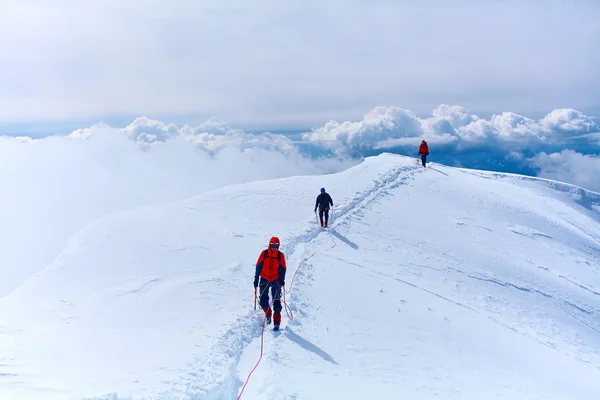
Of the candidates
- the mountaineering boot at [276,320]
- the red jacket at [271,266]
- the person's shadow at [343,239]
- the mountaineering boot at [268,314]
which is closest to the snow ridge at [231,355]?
the mountaineering boot at [268,314]

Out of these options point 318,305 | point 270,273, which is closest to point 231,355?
point 270,273

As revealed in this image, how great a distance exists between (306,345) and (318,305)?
2646 millimetres

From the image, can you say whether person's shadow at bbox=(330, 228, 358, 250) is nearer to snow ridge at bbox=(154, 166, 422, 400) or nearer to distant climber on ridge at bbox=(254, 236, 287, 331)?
snow ridge at bbox=(154, 166, 422, 400)

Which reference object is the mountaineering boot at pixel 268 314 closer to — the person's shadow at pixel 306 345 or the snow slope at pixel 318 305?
the snow slope at pixel 318 305

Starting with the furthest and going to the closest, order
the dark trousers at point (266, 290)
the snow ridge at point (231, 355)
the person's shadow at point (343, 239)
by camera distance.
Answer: the person's shadow at point (343, 239) < the dark trousers at point (266, 290) < the snow ridge at point (231, 355)

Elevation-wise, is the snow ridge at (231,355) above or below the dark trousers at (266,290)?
below

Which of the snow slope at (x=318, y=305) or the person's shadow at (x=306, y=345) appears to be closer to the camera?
the snow slope at (x=318, y=305)

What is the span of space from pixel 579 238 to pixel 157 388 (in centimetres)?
3017

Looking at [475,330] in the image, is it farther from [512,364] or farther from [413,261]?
[413,261]

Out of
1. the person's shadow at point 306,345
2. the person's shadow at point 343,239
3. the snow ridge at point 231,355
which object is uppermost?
the person's shadow at point 343,239

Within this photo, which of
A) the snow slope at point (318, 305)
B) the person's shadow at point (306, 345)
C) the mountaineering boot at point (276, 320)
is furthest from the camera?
the mountaineering boot at point (276, 320)

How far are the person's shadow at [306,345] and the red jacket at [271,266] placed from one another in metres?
1.46

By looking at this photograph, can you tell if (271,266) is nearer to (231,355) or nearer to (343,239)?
(231,355)

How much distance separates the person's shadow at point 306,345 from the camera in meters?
10.4
